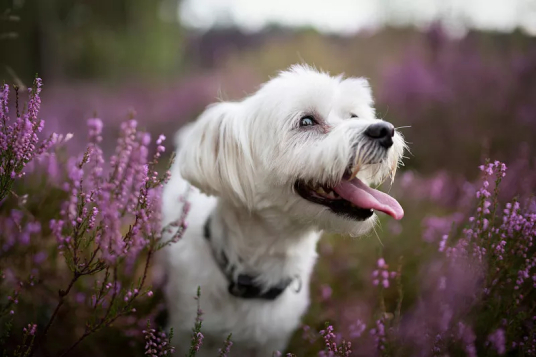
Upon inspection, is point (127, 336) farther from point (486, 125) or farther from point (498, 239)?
point (486, 125)

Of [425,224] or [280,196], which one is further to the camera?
[425,224]

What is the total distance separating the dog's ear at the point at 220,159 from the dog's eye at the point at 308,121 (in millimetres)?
304

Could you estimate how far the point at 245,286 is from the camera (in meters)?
1.99

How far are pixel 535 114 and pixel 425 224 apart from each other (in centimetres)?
237

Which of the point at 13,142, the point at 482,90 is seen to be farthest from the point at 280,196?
the point at 482,90

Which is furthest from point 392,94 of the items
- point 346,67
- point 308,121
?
point 308,121

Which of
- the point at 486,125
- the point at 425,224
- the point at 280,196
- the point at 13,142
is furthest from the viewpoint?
the point at 486,125

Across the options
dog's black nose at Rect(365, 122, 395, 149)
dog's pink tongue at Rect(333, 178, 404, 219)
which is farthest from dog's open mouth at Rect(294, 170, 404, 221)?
dog's black nose at Rect(365, 122, 395, 149)

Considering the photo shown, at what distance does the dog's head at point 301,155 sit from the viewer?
168 cm

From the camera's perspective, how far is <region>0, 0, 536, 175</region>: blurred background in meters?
4.73

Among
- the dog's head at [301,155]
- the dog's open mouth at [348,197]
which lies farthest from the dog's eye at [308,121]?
the dog's open mouth at [348,197]

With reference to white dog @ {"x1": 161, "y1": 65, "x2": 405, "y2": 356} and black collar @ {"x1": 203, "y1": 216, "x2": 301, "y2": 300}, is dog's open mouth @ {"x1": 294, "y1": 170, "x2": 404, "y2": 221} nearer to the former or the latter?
white dog @ {"x1": 161, "y1": 65, "x2": 405, "y2": 356}

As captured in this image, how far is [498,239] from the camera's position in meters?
1.64

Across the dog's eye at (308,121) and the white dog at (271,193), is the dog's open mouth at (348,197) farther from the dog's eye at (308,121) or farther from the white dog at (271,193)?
the dog's eye at (308,121)
